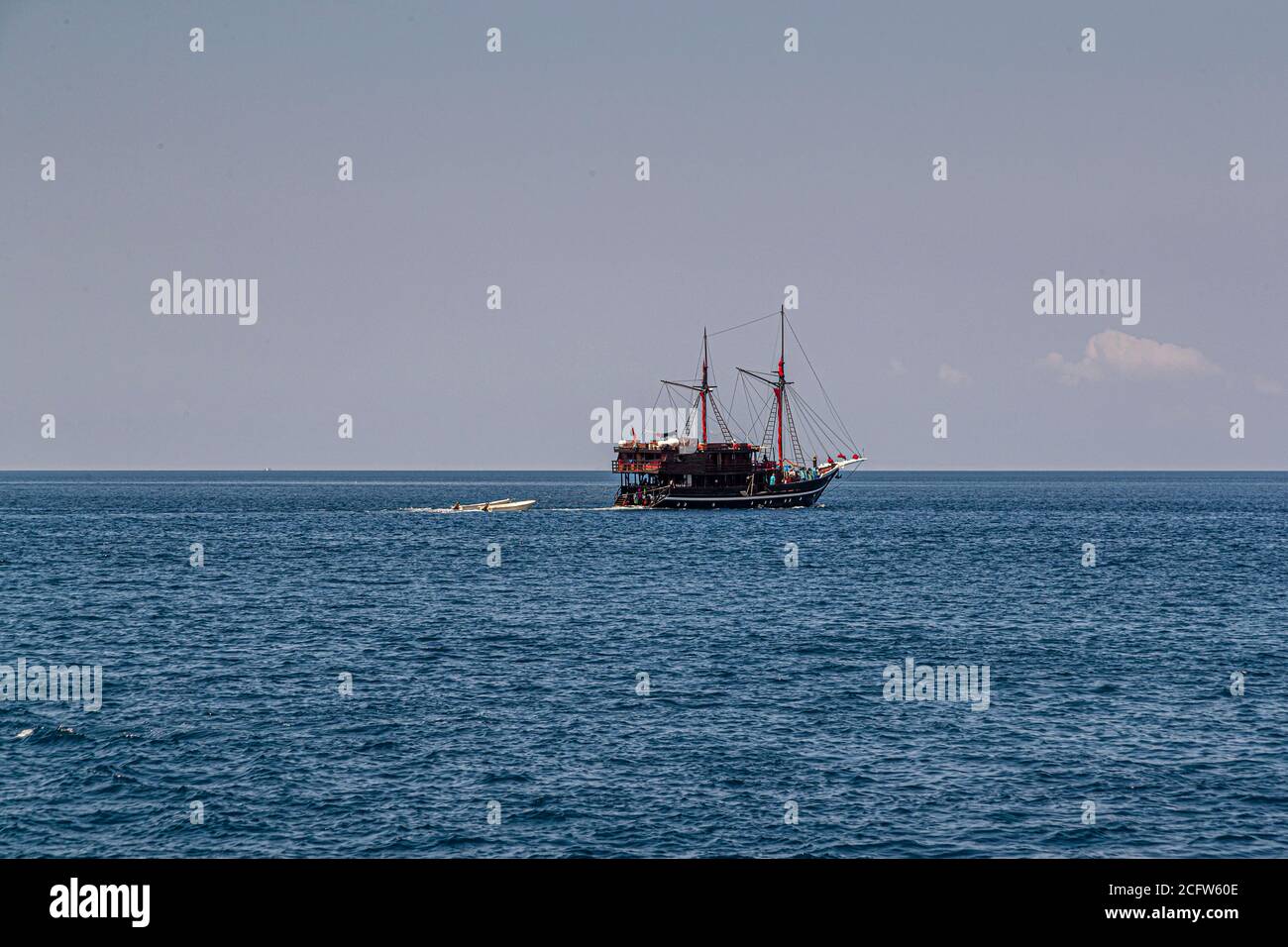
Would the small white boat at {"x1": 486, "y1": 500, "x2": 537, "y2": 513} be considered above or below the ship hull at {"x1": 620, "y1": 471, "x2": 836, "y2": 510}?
below

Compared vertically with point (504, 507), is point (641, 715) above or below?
below

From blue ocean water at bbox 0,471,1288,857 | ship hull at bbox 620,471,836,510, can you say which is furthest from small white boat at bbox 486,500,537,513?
blue ocean water at bbox 0,471,1288,857

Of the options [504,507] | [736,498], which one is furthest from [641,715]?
[504,507]

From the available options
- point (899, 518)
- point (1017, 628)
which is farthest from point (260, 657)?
point (899, 518)

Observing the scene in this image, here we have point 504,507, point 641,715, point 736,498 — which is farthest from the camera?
point 504,507

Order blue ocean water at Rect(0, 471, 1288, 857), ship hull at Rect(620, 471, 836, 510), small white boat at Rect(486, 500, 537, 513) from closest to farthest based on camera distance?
blue ocean water at Rect(0, 471, 1288, 857)
ship hull at Rect(620, 471, 836, 510)
small white boat at Rect(486, 500, 537, 513)

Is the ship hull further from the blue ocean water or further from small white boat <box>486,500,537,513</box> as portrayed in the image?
the blue ocean water

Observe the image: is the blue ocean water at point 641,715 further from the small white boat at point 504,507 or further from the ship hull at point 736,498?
the small white boat at point 504,507

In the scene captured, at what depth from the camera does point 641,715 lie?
3494cm

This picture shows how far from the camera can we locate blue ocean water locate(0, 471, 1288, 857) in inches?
956

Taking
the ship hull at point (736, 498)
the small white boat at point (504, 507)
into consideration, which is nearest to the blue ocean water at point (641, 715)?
the ship hull at point (736, 498)

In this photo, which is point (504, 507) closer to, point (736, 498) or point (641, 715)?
point (736, 498)
